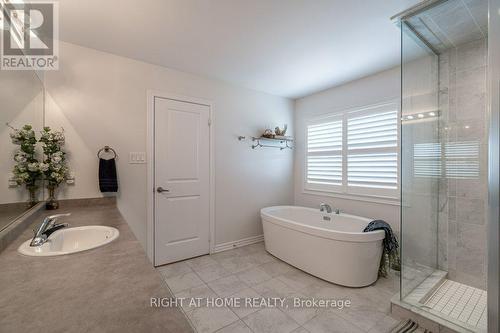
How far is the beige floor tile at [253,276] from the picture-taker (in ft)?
7.71

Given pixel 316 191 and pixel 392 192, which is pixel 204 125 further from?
pixel 392 192

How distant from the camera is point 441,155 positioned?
221 cm

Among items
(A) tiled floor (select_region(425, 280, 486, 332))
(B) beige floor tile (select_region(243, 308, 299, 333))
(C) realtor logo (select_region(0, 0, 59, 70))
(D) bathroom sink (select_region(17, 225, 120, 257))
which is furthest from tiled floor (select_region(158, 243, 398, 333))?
(C) realtor logo (select_region(0, 0, 59, 70))

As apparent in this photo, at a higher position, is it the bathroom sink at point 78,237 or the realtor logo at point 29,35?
the realtor logo at point 29,35

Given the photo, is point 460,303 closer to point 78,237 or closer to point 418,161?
point 418,161

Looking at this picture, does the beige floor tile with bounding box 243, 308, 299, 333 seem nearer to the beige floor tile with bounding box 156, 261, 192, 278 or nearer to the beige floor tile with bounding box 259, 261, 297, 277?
the beige floor tile with bounding box 259, 261, 297, 277

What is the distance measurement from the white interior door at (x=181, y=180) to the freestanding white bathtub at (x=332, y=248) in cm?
96

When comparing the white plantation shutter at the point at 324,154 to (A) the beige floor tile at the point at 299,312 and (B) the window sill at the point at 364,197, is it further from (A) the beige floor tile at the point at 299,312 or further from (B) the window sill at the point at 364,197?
(A) the beige floor tile at the point at 299,312

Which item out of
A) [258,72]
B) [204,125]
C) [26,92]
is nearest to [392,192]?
[258,72]

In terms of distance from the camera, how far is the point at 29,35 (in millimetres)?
1859

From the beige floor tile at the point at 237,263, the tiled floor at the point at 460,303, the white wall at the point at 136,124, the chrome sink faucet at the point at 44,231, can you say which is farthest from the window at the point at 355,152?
the chrome sink faucet at the point at 44,231

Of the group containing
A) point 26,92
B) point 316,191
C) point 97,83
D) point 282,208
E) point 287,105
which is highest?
point 287,105

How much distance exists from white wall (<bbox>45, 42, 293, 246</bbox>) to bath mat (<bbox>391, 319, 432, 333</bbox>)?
2.11 m

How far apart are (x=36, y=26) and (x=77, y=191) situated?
4.78ft
